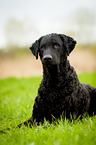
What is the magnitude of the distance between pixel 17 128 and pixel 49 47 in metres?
1.71

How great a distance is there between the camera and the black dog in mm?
3221

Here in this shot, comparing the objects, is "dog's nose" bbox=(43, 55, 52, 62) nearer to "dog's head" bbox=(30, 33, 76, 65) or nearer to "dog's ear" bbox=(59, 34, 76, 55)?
"dog's head" bbox=(30, 33, 76, 65)

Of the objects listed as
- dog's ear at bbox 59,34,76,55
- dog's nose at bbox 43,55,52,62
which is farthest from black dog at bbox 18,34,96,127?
dog's nose at bbox 43,55,52,62

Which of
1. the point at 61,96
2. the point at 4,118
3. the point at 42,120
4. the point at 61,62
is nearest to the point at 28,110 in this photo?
the point at 4,118

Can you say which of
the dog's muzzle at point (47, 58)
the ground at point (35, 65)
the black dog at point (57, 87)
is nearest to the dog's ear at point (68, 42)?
the black dog at point (57, 87)

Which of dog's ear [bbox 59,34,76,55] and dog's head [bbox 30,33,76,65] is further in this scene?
dog's ear [bbox 59,34,76,55]

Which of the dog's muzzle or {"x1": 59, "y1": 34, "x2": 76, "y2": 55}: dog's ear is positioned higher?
{"x1": 59, "y1": 34, "x2": 76, "y2": 55}: dog's ear

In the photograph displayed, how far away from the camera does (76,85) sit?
3.44 meters

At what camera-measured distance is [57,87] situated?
3.29 m

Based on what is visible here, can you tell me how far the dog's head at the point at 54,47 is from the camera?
302 cm

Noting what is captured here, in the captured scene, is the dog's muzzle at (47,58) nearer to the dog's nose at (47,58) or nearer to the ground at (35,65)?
the dog's nose at (47,58)

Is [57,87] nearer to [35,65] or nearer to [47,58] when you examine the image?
[47,58]

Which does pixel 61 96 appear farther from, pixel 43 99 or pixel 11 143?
pixel 11 143

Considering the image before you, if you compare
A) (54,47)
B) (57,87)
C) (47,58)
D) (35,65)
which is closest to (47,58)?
(47,58)
